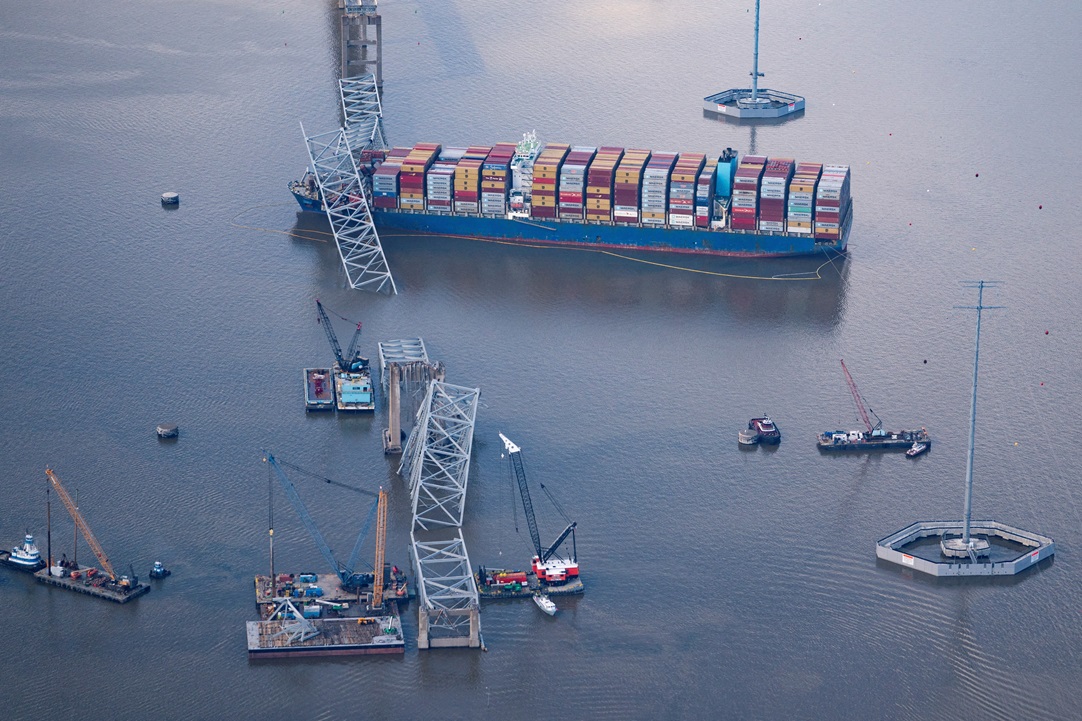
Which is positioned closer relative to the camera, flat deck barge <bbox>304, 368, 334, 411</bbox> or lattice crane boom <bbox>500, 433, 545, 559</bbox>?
lattice crane boom <bbox>500, 433, 545, 559</bbox>

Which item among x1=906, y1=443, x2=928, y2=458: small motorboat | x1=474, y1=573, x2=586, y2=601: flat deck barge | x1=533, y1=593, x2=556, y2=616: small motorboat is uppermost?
x1=906, y1=443, x2=928, y2=458: small motorboat

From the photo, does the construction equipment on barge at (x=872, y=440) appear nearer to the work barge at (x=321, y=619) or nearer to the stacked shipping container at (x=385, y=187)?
Result: the work barge at (x=321, y=619)

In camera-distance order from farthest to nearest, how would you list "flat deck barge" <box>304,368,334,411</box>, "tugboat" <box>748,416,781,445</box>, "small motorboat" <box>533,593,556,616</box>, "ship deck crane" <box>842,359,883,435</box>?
"flat deck barge" <box>304,368,334,411</box>, "ship deck crane" <box>842,359,883,435</box>, "tugboat" <box>748,416,781,445</box>, "small motorboat" <box>533,593,556,616</box>

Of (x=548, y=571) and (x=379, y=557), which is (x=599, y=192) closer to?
(x=548, y=571)

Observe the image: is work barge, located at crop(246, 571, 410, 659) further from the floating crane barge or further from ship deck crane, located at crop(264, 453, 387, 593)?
ship deck crane, located at crop(264, 453, 387, 593)

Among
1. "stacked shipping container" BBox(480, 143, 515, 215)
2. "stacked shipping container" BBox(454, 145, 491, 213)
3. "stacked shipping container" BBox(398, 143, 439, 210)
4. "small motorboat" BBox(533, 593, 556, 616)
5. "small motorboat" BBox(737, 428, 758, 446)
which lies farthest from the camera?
"stacked shipping container" BBox(398, 143, 439, 210)

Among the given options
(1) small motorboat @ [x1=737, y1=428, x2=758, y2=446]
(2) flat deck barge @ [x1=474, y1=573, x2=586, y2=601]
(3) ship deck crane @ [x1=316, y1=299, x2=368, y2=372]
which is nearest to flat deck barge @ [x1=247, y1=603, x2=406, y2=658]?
(2) flat deck barge @ [x1=474, y1=573, x2=586, y2=601]

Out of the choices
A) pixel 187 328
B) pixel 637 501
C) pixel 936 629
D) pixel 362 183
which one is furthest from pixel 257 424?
pixel 936 629
